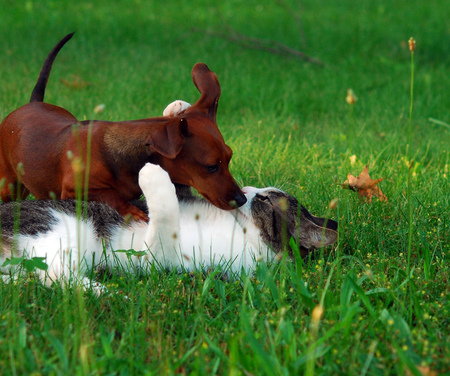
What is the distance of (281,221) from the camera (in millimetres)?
2625

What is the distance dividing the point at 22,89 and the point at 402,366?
15.5ft

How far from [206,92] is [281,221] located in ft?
2.56

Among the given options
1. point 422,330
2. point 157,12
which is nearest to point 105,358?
point 422,330

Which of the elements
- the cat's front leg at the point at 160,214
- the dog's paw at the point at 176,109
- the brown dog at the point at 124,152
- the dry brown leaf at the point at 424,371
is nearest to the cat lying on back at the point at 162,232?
the cat's front leg at the point at 160,214

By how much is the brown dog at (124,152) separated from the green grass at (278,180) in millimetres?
478

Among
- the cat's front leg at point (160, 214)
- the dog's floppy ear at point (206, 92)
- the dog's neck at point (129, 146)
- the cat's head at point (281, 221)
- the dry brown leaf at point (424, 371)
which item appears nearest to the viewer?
the dry brown leaf at point (424, 371)

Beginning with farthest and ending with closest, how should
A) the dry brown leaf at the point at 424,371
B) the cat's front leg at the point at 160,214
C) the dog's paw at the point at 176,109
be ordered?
the dog's paw at the point at 176,109, the cat's front leg at the point at 160,214, the dry brown leaf at the point at 424,371

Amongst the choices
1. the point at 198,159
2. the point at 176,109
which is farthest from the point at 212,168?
the point at 176,109

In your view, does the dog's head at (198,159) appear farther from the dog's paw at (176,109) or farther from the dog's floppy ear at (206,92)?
the dog's paw at (176,109)

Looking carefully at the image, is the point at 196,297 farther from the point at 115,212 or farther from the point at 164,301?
the point at 115,212

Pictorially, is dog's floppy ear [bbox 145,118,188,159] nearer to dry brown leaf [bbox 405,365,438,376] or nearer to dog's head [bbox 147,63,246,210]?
dog's head [bbox 147,63,246,210]

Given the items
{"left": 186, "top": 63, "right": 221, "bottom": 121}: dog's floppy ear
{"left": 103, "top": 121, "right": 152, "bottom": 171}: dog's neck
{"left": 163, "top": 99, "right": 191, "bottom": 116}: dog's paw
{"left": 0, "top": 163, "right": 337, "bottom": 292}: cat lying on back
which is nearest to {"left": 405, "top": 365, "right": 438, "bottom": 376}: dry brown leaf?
{"left": 0, "top": 163, "right": 337, "bottom": 292}: cat lying on back

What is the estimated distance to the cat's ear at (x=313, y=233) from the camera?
243 cm

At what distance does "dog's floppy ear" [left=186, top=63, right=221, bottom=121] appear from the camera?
2.81 metres
